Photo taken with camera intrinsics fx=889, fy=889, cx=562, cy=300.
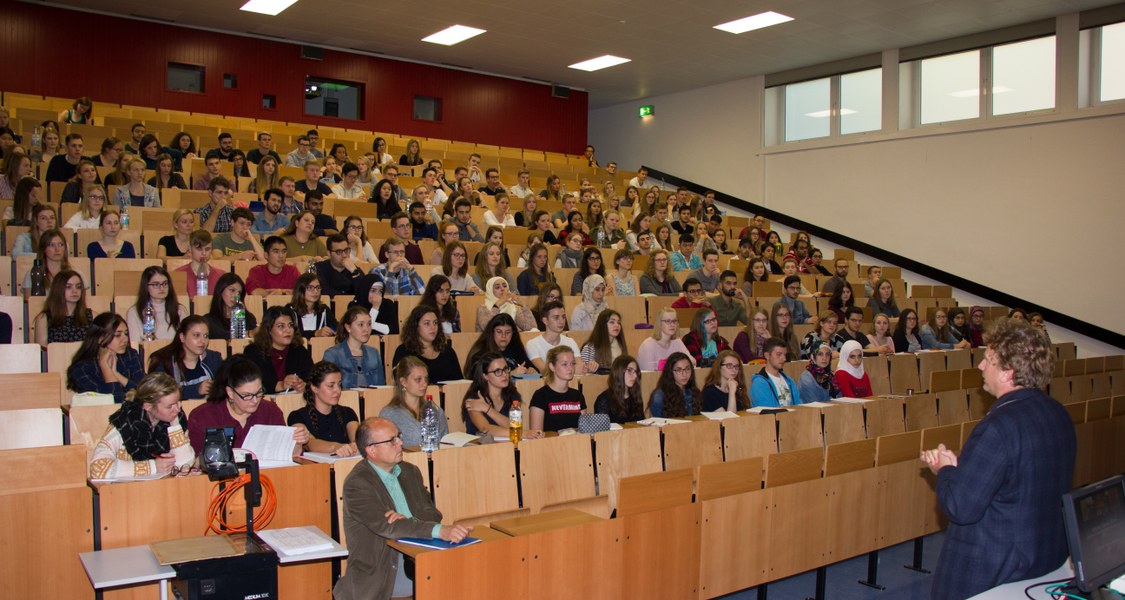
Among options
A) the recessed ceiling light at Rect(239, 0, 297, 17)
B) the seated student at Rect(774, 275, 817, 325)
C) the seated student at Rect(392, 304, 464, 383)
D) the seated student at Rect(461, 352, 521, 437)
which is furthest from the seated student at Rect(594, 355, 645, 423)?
the recessed ceiling light at Rect(239, 0, 297, 17)

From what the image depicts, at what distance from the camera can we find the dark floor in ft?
14.8

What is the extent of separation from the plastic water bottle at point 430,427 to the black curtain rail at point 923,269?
870cm

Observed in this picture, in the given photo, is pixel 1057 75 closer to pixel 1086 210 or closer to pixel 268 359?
pixel 1086 210

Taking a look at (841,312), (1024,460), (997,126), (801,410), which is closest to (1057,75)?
(997,126)

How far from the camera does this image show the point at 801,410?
Result: 205 inches

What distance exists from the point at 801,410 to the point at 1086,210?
275 inches

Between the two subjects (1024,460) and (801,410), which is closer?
(1024,460)

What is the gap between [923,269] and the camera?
456 inches

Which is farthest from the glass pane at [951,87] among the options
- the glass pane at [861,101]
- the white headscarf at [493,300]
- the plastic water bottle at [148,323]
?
the plastic water bottle at [148,323]

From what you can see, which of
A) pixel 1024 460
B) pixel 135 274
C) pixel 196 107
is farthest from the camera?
pixel 196 107

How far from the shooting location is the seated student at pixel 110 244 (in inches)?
243

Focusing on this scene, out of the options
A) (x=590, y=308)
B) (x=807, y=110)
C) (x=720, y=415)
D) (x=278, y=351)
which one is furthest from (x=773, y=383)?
(x=807, y=110)

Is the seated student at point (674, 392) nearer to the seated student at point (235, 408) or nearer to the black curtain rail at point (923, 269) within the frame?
the seated student at point (235, 408)

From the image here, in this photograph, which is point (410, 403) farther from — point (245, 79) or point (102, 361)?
point (245, 79)
